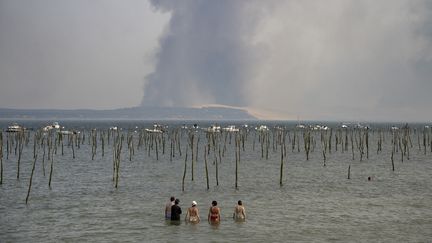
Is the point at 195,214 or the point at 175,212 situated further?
the point at 175,212

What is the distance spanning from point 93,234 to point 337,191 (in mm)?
23133

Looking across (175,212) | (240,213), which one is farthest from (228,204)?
(175,212)

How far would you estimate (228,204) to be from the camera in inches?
1483

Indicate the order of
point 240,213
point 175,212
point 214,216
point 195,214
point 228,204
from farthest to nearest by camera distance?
point 228,204 < point 240,213 < point 175,212 < point 195,214 < point 214,216

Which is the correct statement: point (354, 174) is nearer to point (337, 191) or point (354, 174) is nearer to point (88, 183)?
point (337, 191)

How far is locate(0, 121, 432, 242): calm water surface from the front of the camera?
2905cm

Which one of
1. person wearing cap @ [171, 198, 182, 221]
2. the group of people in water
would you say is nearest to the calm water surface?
the group of people in water

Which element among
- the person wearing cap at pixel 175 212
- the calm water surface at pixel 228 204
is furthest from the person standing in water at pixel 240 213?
the person wearing cap at pixel 175 212

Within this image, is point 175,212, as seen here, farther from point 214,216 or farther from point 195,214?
point 214,216

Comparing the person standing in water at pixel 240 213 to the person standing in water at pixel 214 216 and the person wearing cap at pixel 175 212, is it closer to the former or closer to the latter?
the person standing in water at pixel 214 216

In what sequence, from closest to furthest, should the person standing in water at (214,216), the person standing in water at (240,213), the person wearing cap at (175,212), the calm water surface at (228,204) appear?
the calm water surface at (228,204), the person standing in water at (214,216), the person wearing cap at (175,212), the person standing in water at (240,213)

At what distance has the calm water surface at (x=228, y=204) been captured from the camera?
2905cm

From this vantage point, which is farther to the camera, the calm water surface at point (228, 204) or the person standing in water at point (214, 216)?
the person standing in water at point (214, 216)

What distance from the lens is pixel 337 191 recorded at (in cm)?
4522
